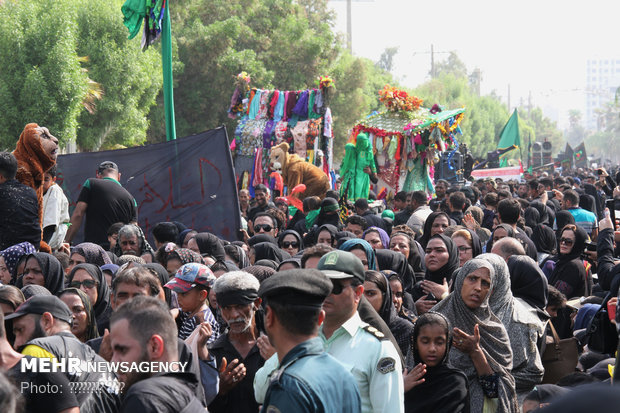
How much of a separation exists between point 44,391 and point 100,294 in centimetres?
229

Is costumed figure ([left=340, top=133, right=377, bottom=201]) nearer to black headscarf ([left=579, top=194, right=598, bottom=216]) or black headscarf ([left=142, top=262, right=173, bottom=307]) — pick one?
black headscarf ([left=579, top=194, right=598, bottom=216])

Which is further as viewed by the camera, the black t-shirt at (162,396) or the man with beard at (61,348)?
the man with beard at (61,348)

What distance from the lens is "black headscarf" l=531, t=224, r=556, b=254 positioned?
8.69 meters

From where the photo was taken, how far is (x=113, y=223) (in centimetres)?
736

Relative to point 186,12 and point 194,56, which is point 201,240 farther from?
point 186,12

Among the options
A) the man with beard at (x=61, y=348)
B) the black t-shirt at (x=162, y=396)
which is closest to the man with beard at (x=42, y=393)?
the man with beard at (x=61, y=348)

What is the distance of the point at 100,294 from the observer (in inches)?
199

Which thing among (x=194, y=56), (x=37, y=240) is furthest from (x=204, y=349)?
(x=194, y=56)

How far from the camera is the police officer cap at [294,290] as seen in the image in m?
2.58

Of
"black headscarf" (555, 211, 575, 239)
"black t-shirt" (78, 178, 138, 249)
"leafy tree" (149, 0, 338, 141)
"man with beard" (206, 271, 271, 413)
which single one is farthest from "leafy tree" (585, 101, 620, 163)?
"man with beard" (206, 271, 271, 413)

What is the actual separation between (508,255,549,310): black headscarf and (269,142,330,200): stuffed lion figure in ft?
25.7

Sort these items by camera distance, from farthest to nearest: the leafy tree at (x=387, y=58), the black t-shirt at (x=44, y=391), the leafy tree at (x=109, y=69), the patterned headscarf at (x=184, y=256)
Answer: the leafy tree at (x=387, y=58)
the leafy tree at (x=109, y=69)
the patterned headscarf at (x=184, y=256)
the black t-shirt at (x=44, y=391)

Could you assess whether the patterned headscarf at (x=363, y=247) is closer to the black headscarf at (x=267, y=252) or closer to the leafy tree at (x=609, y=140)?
the black headscarf at (x=267, y=252)

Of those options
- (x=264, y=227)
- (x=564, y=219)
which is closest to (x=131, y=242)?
(x=264, y=227)
